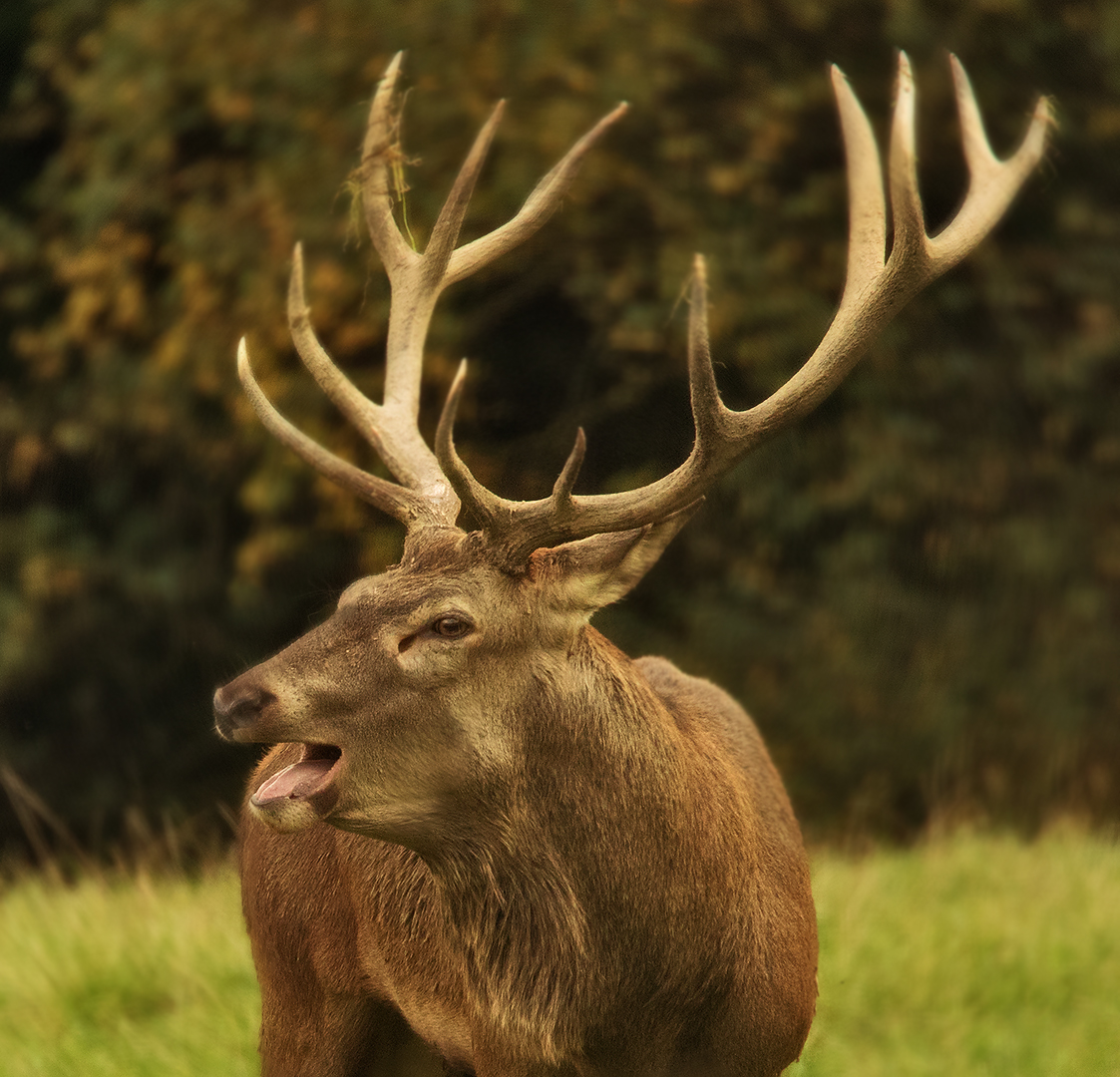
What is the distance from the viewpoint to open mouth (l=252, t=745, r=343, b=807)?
2.80 meters

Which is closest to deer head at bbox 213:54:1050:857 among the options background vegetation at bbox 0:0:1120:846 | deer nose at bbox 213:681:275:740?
deer nose at bbox 213:681:275:740

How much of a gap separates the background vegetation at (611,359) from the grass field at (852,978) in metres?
2.12

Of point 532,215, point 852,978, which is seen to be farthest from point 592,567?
point 852,978

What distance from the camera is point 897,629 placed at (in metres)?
8.29

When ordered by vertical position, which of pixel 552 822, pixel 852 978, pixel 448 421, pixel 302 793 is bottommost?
pixel 852 978

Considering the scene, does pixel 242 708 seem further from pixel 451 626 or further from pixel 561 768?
pixel 561 768

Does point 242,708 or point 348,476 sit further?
point 348,476

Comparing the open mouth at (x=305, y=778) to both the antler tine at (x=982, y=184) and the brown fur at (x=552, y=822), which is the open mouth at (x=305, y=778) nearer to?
the brown fur at (x=552, y=822)

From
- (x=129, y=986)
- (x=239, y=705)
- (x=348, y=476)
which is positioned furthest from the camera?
(x=129, y=986)

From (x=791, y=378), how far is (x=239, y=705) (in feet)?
3.80

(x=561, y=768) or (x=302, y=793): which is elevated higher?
(x=302, y=793)

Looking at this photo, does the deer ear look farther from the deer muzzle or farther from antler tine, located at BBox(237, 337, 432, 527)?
the deer muzzle

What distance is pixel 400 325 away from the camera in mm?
3908

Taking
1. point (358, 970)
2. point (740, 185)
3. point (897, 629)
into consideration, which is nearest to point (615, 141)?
point (740, 185)
